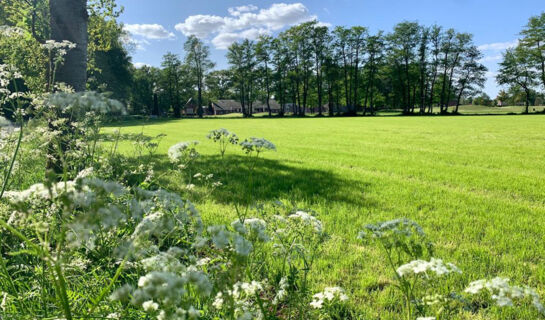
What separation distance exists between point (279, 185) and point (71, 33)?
579cm

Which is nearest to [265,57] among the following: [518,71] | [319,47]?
[319,47]

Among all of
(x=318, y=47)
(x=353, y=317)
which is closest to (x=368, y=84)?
(x=318, y=47)

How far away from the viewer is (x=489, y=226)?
517cm

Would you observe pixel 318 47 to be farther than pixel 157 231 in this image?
Yes

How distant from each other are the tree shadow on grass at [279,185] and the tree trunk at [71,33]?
2871mm

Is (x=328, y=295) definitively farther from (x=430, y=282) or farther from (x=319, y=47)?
(x=319, y=47)

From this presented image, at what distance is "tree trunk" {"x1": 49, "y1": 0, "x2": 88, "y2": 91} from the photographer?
20.8 feet

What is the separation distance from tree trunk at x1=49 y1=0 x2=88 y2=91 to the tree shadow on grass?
2871 mm

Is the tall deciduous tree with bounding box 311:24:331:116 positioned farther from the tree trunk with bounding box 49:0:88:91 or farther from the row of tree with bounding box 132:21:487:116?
the tree trunk with bounding box 49:0:88:91

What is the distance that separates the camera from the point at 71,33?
6.40 m

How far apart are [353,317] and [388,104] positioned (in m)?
106

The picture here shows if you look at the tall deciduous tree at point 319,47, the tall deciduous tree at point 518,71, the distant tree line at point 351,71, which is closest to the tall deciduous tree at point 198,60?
the distant tree line at point 351,71

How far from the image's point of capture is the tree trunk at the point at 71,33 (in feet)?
20.8

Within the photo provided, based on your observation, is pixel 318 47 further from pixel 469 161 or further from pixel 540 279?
pixel 540 279
